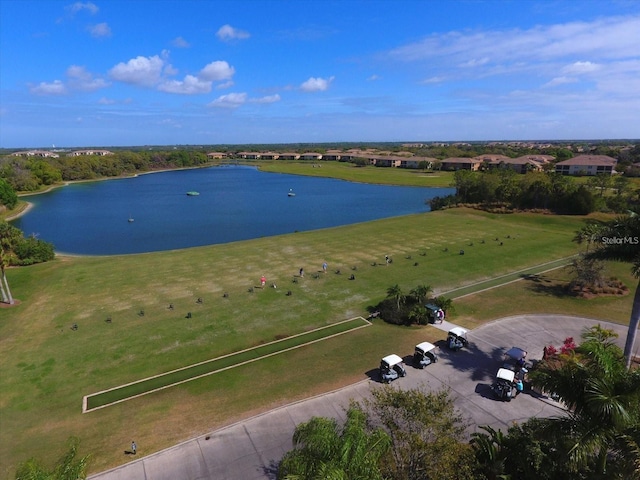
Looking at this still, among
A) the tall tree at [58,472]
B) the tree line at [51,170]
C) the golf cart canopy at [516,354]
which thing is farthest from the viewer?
the tree line at [51,170]

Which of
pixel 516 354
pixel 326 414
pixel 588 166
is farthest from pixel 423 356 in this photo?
pixel 588 166

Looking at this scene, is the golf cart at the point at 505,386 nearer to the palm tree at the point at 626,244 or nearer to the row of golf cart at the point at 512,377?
the row of golf cart at the point at 512,377

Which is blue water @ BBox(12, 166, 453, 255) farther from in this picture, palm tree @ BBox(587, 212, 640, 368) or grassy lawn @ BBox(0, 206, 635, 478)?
palm tree @ BBox(587, 212, 640, 368)

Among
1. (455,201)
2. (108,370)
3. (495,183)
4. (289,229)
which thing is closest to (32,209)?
(289,229)
